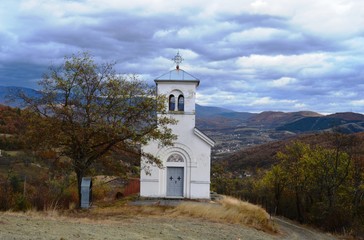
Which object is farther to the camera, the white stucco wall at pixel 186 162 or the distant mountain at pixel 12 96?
the white stucco wall at pixel 186 162

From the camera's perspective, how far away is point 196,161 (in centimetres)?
2880

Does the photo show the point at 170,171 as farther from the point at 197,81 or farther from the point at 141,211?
the point at 141,211

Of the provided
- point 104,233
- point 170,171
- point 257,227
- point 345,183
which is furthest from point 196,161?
Result: point 104,233

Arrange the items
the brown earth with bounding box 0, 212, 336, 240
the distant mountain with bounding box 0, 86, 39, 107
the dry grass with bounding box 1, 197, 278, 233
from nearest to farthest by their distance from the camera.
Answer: the brown earth with bounding box 0, 212, 336, 240 < the distant mountain with bounding box 0, 86, 39, 107 < the dry grass with bounding box 1, 197, 278, 233

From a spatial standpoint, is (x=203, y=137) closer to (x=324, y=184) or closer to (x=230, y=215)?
(x=230, y=215)

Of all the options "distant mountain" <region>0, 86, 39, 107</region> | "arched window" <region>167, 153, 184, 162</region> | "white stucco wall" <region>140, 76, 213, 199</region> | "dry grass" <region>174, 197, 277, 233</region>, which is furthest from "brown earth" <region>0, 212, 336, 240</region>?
"arched window" <region>167, 153, 184, 162</region>

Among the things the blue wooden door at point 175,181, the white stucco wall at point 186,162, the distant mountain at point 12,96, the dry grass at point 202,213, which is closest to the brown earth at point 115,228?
the dry grass at point 202,213

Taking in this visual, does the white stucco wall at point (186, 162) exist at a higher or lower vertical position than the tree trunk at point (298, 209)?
higher

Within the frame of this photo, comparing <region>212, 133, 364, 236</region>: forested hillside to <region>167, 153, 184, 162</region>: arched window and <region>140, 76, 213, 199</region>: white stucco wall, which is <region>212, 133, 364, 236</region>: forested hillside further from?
<region>167, 153, 184, 162</region>: arched window

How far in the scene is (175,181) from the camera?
94.7 feet

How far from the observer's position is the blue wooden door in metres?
28.9

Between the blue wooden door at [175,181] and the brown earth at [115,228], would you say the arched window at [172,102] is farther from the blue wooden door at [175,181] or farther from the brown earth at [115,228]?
the brown earth at [115,228]

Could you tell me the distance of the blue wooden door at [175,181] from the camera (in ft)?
94.7

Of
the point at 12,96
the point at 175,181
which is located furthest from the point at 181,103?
the point at 12,96
